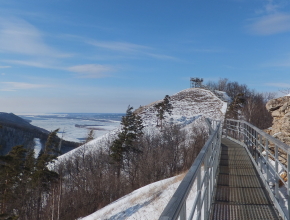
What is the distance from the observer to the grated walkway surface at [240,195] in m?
4.36

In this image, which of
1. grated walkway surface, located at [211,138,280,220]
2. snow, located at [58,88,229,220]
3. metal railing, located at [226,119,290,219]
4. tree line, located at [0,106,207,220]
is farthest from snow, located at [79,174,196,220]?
tree line, located at [0,106,207,220]

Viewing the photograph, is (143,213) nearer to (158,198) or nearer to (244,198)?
(158,198)

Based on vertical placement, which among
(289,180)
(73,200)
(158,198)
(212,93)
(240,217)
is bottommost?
(73,200)

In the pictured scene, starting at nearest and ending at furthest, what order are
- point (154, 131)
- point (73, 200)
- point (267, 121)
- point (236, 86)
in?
point (73, 200) < point (267, 121) < point (154, 131) < point (236, 86)

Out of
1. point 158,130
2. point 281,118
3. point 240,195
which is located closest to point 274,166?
point 240,195

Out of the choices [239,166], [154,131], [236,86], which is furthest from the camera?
[236,86]

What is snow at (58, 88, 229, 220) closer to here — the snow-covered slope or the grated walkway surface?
the snow-covered slope

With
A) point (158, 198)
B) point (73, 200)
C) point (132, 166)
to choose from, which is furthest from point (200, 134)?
point (158, 198)

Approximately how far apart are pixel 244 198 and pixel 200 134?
139ft

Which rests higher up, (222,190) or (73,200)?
(222,190)

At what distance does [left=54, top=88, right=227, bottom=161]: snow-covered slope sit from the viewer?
54938 mm

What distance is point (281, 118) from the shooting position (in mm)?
8984

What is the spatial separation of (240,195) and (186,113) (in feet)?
204

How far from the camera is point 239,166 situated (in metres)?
7.89
